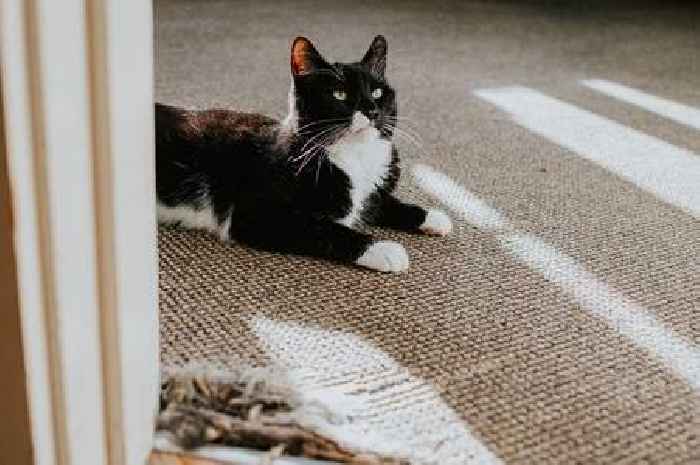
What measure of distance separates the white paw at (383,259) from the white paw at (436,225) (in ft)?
0.39

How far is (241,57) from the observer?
2113mm

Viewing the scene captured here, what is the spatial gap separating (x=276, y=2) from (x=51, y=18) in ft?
7.55

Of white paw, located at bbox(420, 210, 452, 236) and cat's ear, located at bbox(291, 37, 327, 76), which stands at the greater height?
cat's ear, located at bbox(291, 37, 327, 76)

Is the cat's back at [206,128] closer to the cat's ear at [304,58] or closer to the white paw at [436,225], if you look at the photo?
the cat's ear at [304,58]

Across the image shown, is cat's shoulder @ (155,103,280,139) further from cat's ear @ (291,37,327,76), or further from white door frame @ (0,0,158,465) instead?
white door frame @ (0,0,158,465)

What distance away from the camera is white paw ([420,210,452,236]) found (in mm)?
1217

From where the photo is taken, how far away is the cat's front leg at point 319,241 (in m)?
1.10

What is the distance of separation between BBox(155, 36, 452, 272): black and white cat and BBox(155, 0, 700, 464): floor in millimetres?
26

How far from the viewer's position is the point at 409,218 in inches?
48.2

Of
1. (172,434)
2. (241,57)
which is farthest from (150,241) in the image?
(241,57)

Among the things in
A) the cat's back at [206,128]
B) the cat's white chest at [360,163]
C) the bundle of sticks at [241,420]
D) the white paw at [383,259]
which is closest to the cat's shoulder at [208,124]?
the cat's back at [206,128]

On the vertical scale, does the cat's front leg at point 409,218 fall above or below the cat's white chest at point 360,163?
below

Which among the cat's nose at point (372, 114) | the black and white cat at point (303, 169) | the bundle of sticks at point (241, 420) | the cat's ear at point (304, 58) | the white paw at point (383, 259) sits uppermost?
the cat's ear at point (304, 58)

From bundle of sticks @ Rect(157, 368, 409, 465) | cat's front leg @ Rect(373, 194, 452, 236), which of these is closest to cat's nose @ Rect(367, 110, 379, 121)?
cat's front leg @ Rect(373, 194, 452, 236)
